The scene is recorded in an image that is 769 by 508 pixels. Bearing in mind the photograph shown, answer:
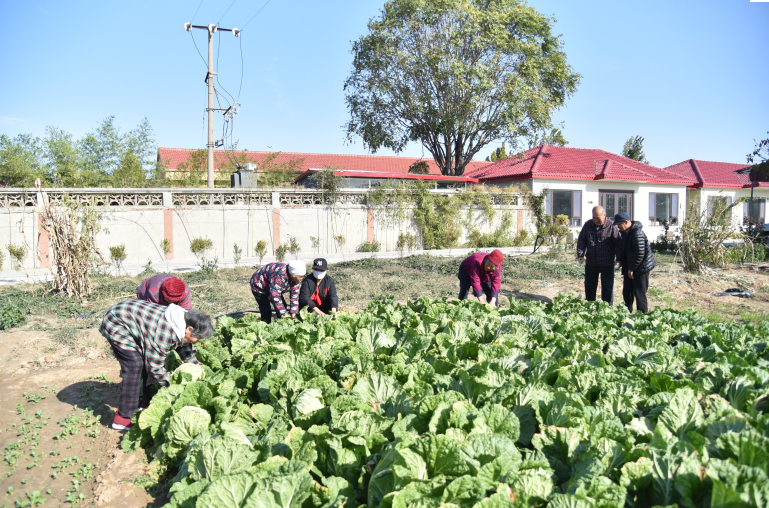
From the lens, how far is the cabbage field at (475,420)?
1780 millimetres

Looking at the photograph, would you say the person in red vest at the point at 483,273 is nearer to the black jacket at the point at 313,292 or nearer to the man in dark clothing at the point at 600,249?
the man in dark clothing at the point at 600,249

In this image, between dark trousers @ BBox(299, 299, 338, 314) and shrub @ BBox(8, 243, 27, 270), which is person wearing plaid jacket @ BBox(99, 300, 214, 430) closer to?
dark trousers @ BBox(299, 299, 338, 314)

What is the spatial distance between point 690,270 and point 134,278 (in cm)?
1187

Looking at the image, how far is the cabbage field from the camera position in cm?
178

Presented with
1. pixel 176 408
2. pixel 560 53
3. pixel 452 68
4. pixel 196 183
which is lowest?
pixel 176 408

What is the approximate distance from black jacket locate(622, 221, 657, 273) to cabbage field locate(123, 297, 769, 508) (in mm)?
2561

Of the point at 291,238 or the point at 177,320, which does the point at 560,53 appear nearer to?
the point at 291,238

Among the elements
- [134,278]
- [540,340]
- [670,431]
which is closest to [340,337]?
[540,340]

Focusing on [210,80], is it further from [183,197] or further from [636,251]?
[636,251]

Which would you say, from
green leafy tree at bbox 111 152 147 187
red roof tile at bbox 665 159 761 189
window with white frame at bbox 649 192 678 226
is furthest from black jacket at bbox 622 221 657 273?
red roof tile at bbox 665 159 761 189

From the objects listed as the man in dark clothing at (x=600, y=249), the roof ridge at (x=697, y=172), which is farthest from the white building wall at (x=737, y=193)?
the man in dark clothing at (x=600, y=249)

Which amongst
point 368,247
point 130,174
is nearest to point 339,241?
point 368,247

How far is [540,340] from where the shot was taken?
379 centimetres

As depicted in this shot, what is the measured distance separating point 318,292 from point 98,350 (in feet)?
8.96
